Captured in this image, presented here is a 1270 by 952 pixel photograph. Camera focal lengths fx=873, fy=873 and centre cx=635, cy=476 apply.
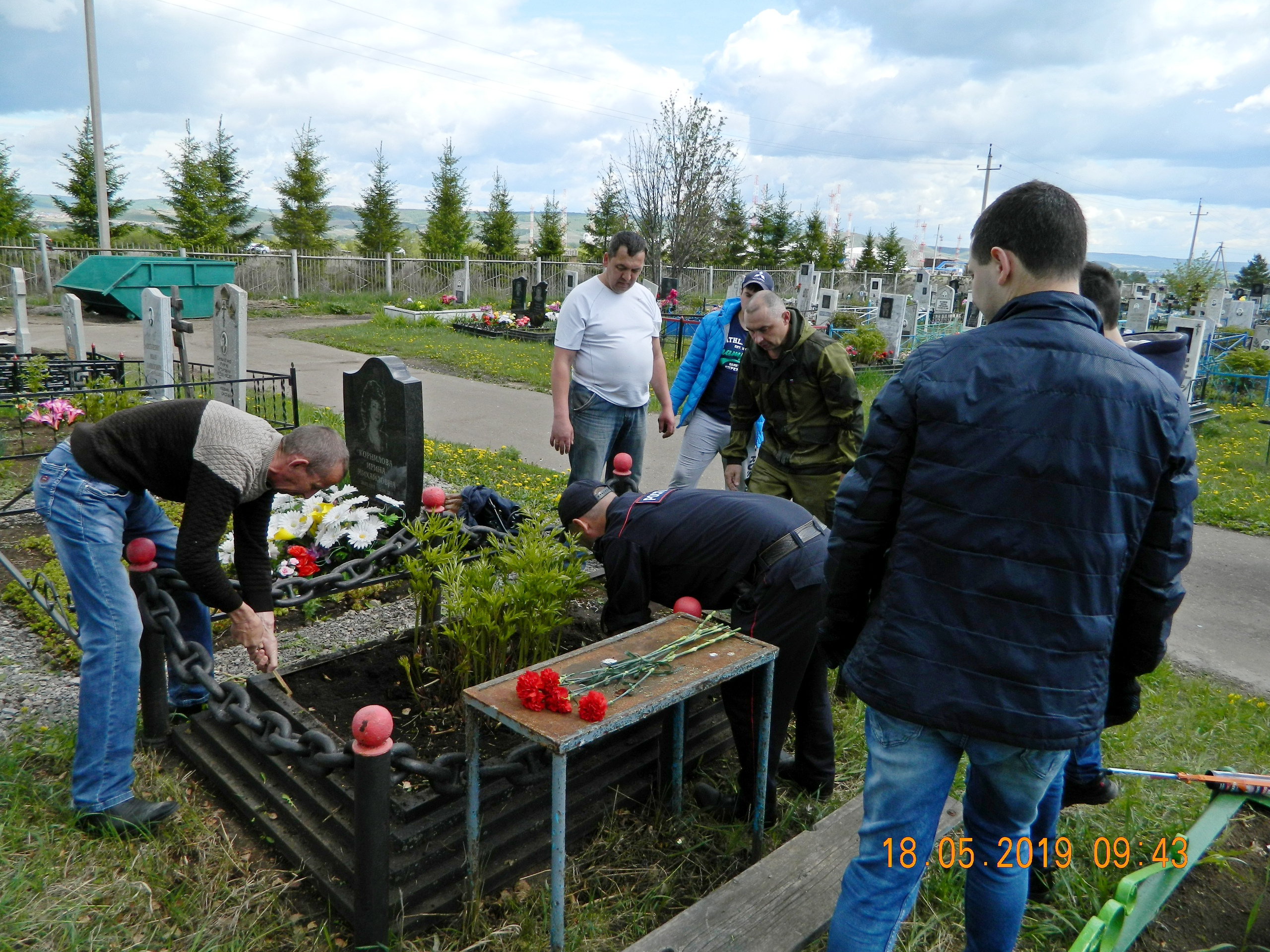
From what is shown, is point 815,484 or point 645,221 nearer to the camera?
point 815,484

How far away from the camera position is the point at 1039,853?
2535 mm

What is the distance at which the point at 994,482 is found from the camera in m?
1.65

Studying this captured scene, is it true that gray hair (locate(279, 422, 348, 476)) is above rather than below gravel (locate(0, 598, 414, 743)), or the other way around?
above

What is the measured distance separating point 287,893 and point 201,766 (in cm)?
74

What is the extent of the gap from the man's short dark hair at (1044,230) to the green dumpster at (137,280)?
18408 mm

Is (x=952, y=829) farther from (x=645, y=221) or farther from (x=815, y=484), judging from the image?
(x=645, y=221)

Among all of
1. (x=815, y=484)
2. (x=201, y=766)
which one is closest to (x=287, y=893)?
(x=201, y=766)

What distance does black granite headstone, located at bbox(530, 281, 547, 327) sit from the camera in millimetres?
18188

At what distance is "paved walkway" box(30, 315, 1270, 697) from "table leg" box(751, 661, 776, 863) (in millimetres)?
1857

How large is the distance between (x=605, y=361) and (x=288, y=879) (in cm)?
284

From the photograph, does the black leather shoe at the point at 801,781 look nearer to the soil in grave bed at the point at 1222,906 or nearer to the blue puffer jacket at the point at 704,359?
the soil in grave bed at the point at 1222,906

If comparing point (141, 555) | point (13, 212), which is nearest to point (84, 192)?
point (13, 212)

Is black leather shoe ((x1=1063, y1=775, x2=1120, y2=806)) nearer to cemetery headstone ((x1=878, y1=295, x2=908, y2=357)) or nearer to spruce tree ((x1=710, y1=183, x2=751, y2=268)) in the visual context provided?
cemetery headstone ((x1=878, y1=295, x2=908, y2=357))

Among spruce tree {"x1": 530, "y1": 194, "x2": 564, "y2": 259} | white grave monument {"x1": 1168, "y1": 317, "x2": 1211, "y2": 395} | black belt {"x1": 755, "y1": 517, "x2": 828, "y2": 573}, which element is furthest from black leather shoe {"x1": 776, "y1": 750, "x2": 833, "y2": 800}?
spruce tree {"x1": 530, "y1": 194, "x2": 564, "y2": 259}
